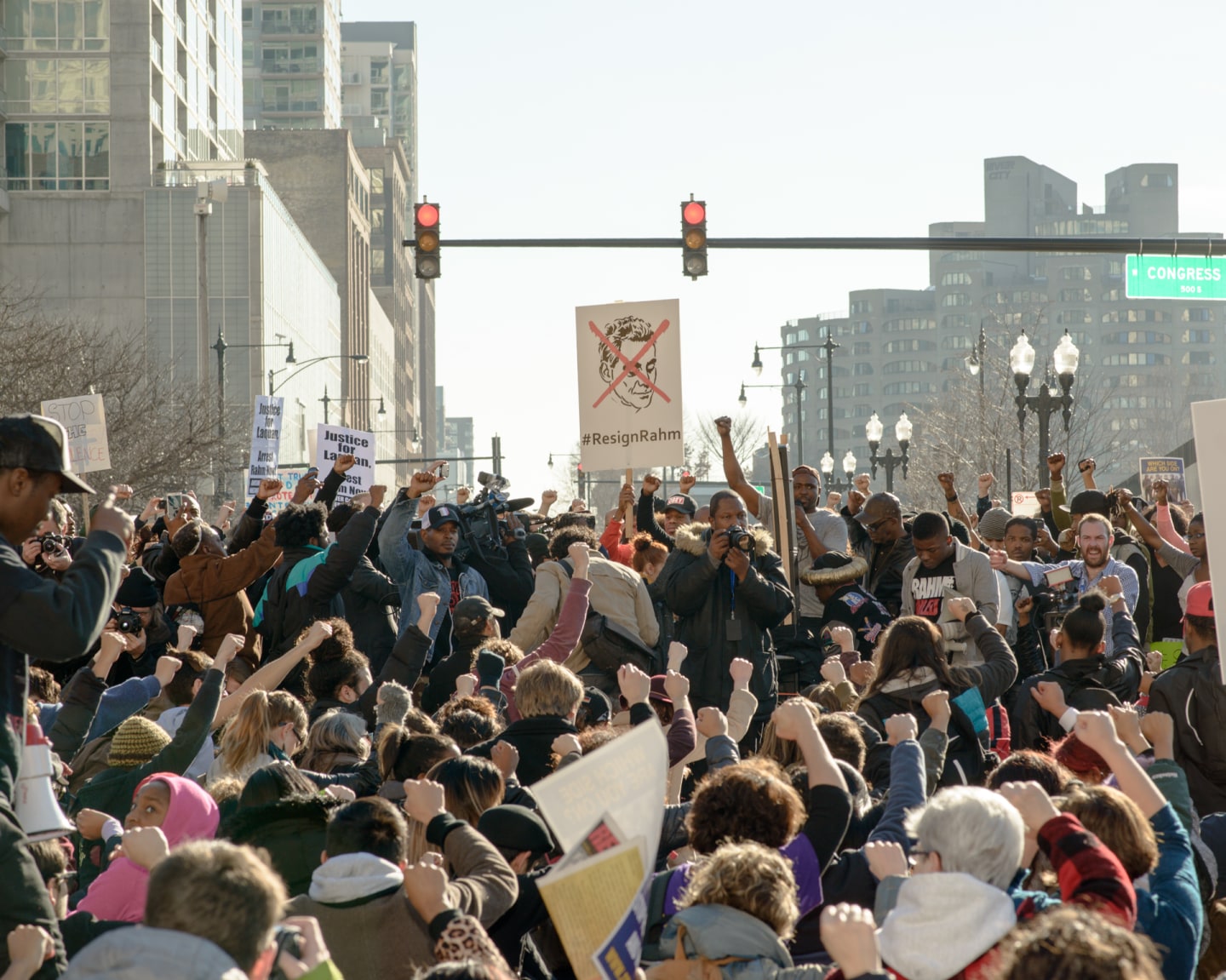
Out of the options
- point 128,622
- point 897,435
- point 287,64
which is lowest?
point 128,622

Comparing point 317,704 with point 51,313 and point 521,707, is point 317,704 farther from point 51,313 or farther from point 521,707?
point 51,313

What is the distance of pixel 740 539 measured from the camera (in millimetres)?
9078

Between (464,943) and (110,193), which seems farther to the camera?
(110,193)

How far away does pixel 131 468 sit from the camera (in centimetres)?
3816

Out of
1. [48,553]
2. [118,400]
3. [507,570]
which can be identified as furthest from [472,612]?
[118,400]

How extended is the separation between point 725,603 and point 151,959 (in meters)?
6.31

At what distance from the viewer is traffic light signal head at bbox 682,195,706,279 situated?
15945 millimetres

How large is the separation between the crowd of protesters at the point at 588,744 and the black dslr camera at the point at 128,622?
0.12 feet

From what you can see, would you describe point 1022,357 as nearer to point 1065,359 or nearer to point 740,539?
point 1065,359

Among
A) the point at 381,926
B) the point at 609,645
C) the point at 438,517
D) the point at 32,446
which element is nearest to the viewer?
the point at 32,446

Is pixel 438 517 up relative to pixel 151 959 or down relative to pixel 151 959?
up

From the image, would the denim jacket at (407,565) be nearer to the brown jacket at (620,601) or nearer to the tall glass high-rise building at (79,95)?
the brown jacket at (620,601)

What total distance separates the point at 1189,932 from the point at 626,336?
30.1 feet

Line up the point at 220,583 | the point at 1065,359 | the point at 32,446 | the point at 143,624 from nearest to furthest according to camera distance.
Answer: the point at 32,446, the point at 220,583, the point at 143,624, the point at 1065,359
